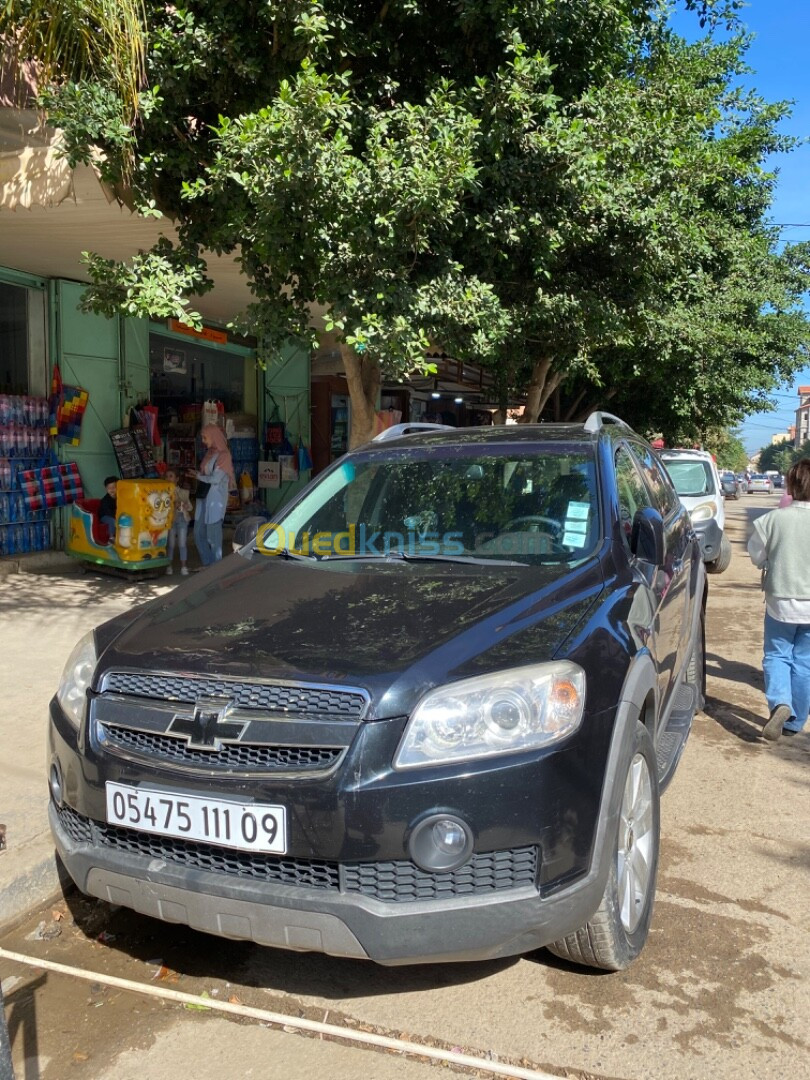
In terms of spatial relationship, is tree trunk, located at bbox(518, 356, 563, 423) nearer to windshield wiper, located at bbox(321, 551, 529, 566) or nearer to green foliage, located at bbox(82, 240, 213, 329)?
green foliage, located at bbox(82, 240, 213, 329)

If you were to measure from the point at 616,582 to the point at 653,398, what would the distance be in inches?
759

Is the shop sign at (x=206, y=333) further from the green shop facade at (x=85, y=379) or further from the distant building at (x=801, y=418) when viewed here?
the distant building at (x=801, y=418)

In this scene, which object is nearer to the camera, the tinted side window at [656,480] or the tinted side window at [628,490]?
the tinted side window at [628,490]

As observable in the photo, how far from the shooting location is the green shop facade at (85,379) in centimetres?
1024

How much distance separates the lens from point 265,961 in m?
2.95

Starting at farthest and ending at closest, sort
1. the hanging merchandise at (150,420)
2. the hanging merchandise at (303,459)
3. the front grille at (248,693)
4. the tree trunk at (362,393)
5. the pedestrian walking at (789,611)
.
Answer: the hanging merchandise at (303,459) < the hanging merchandise at (150,420) < the tree trunk at (362,393) < the pedestrian walking at (789,611) < the front grille at (248,693)

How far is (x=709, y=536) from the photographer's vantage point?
11164mm

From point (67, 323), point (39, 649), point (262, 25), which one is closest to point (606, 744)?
point (39, 649)

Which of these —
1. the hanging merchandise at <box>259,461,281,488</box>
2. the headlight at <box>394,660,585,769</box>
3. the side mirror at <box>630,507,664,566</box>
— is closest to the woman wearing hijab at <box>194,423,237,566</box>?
the hanging merchandise at <box>259,461,281,488</box>

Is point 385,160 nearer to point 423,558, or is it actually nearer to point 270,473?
Answer: point 423,558

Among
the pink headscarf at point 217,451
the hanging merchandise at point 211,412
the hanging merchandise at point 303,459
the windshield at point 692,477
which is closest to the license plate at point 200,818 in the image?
the pink headscarf at point 217,451

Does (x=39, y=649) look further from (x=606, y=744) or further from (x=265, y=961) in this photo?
(x=606, y=744)

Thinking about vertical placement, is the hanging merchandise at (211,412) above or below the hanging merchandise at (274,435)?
above

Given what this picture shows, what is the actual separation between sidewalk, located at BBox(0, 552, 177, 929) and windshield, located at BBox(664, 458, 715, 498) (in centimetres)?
678
